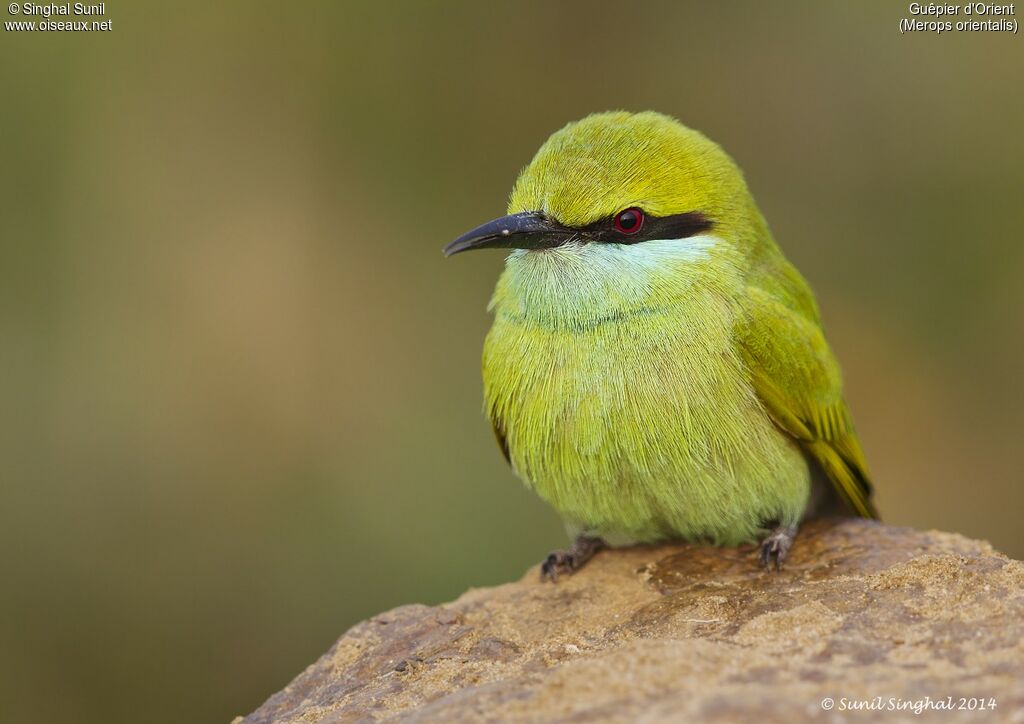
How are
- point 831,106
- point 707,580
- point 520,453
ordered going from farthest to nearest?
point 831,106
point 520,453
point 707,580

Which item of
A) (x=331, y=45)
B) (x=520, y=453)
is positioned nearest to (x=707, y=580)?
(x=520, y=453)

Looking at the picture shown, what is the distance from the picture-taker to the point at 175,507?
6.58 metres

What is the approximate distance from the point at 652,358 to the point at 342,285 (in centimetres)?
365

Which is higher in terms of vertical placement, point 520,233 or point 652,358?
point 520,233

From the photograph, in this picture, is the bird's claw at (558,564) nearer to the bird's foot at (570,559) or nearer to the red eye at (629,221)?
the bird's foot at (570,559)

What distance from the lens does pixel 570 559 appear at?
4.50 meters

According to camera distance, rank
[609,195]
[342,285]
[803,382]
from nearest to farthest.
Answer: [609,195], [803,382], [342,285]

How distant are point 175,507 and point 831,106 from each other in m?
4.69

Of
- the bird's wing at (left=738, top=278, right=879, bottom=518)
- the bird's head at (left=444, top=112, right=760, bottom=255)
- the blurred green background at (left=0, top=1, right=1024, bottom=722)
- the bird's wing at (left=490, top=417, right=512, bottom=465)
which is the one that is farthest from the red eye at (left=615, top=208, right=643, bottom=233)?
the blurred green background at (left=0, top=1, right=1024, bottom=722)

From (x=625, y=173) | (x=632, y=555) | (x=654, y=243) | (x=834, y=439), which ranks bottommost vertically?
(x=632, y=555)

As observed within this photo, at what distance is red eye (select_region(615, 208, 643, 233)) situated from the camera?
162 inches

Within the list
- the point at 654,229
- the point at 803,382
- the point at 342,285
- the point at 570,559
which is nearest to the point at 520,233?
the point at 654,229

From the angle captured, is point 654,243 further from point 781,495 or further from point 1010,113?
point 1010,113

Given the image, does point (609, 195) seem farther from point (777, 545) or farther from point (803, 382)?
point (777, 545)
